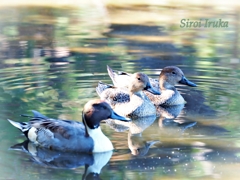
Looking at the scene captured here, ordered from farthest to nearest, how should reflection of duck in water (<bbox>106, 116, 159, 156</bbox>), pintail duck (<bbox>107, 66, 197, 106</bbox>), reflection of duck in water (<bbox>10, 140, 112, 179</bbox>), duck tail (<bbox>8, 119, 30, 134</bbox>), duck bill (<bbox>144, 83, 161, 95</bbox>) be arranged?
pintail duck (<bbox>107, 66, 197, 106</bbox>) → duck bill (<bbox>144, 83, 161, 95</bbox>) → duck tail (<bbox>8, 119, 30, 134</bbox>) → reflection of duck in water (<bbox>106, 116, 159, 156</bbox>) → reflection of duck in water (<bbox>10, 140, 112, 179</bbox>)

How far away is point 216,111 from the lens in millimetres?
10305

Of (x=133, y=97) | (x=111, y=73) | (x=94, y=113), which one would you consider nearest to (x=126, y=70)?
(x=111, y=73)

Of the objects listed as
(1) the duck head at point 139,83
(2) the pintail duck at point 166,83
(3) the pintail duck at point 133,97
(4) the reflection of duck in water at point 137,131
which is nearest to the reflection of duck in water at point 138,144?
(4) the reflection of duck in water at point 137,131

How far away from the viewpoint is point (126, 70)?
41.3ft

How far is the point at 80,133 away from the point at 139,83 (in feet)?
7.60

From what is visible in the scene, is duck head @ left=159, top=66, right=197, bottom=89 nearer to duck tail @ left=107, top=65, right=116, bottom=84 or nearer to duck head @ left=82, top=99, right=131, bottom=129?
duck tail @ left=107, top=65, right=116, bottom=84

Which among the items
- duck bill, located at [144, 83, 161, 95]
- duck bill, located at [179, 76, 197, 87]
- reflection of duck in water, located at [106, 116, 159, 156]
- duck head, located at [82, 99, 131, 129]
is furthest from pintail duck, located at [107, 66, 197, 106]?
duck head, located at [82, 99, 131, 129]

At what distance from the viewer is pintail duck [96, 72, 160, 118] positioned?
10.3 metres

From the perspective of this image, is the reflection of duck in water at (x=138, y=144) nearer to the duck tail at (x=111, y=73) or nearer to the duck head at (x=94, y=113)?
the duck head at (x=94, y=113)

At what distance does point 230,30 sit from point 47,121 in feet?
30.3

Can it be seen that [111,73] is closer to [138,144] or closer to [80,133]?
[138,144]

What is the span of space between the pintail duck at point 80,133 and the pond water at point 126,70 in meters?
0.14

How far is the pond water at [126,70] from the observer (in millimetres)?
7969

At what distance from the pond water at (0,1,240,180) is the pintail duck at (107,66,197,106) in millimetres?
274
